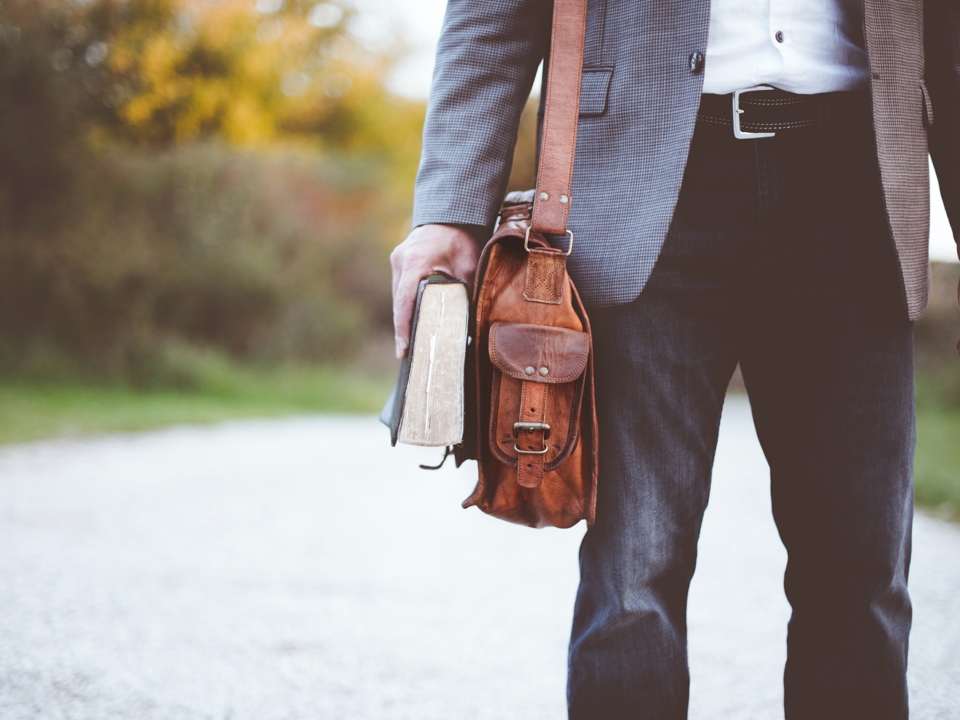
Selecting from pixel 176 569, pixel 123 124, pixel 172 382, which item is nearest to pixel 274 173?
pixel 123 124

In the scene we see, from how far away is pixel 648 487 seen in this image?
1.18m

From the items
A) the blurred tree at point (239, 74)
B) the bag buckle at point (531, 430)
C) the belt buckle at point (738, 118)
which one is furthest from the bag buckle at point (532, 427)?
the blurred tree at point (239, 74)

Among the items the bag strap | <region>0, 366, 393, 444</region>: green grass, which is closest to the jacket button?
the bag strap

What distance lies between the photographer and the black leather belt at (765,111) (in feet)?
3.76

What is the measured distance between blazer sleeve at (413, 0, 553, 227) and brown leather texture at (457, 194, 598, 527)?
112 millimetres

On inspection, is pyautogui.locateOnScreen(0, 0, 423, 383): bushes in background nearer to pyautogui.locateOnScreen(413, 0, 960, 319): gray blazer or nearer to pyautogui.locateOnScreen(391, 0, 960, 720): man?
pyautogui.locateOnScreen(413, 0, 960, 319): gray blazer

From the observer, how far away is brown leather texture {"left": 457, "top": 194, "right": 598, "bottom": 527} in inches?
44.5

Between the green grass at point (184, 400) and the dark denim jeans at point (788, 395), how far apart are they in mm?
5598

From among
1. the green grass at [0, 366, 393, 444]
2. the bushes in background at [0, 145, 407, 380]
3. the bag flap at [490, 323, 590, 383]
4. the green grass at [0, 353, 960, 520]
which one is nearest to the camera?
the bag flap at [490, 323, 590, 383]

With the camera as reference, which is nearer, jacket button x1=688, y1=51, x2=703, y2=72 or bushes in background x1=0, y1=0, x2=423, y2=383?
jacket button x1=688, y1=51, x2=703, y2=72

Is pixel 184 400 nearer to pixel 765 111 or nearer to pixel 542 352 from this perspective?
pixel 542 352

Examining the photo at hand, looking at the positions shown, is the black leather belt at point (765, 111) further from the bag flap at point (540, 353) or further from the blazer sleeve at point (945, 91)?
the bag flap at point (540, 353)

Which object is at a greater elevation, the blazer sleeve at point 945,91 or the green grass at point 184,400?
the blazer sleeve at point 945,91

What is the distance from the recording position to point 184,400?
836 cm
